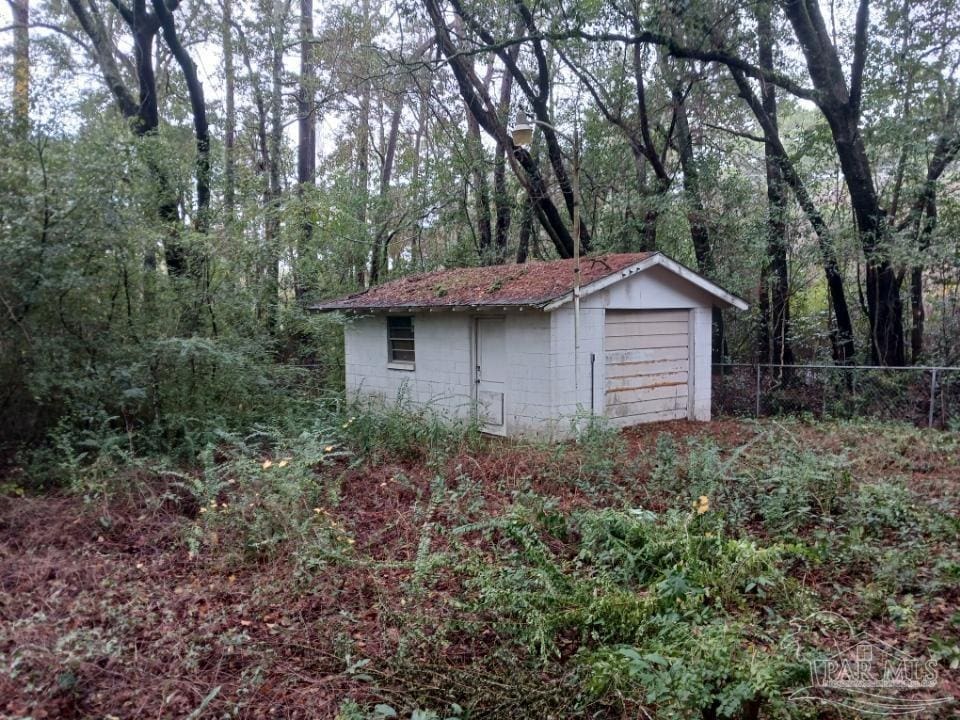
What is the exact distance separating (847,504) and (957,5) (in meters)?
10.5

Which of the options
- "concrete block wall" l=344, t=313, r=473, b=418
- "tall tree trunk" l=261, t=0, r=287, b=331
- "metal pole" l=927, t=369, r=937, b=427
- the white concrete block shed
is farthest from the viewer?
"tall tree trunk" l=261, t=0, r=287, b=331

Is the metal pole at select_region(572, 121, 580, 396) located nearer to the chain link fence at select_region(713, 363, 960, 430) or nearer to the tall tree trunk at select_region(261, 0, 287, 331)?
the chain link fence at select_region(713, 363, 960, 430)

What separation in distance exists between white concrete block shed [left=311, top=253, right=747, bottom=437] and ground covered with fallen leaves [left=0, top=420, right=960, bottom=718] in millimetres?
2241

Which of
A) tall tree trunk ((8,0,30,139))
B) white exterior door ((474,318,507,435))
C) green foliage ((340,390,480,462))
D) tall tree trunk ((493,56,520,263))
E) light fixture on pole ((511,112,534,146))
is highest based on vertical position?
tall tree trunk ((8,0,30,139))

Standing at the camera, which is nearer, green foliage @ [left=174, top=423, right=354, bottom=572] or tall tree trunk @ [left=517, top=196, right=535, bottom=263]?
green foliage @ [left=174, top=423, right=354, bottom=572]

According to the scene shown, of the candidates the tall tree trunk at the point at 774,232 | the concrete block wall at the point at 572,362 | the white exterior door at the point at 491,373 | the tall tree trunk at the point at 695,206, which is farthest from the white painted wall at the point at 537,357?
the tall tree trunk at the point at 695,206

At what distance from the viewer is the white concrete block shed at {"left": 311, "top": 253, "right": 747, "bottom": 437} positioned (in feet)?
30.5

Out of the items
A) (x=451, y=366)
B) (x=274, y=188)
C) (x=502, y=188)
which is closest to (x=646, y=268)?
(x=451, y=366)

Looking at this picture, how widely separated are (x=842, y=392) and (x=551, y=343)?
230 inches

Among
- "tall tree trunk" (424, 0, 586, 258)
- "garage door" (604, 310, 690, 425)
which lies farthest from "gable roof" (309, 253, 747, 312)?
"tall tree trunk" (424, 0, 586, 258)

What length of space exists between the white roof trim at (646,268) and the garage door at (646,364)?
1.89 feet

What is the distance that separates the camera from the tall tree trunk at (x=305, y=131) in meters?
15.4

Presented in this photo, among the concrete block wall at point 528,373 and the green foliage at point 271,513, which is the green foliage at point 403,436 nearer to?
the concrete block wall at point 528,373

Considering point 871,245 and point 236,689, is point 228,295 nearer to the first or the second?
point 236,689
